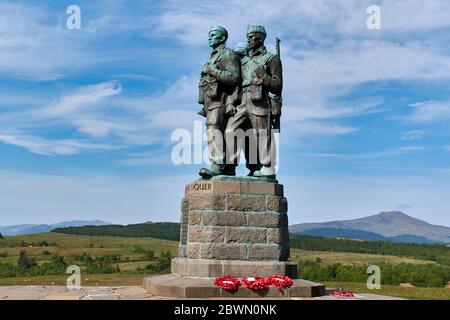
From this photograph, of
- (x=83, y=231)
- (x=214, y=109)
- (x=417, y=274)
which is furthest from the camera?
(x=83, y=231)

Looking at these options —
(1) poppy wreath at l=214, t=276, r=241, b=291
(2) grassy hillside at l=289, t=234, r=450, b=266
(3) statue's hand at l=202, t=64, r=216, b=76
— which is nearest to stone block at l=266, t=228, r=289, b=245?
(1) poppy wreath at l=214, t=276, r=241, b=291

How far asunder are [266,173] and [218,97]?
89.6 inches

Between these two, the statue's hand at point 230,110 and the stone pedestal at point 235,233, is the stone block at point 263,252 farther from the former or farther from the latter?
the statue's hand at point 230,110

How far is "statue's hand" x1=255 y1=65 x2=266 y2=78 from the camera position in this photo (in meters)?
14.8

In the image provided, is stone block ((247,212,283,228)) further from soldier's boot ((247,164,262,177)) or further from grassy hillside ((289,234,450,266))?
grassy hillside ((289,234,450,266))

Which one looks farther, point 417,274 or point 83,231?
point 83,231

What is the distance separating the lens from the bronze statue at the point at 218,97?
580 inches

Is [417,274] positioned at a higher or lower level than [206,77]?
lower

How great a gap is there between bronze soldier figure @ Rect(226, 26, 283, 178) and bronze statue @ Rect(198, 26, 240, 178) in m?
0.24

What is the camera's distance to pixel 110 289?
1515 cm

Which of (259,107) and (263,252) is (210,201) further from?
(259,107)

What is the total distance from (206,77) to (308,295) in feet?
19.5
